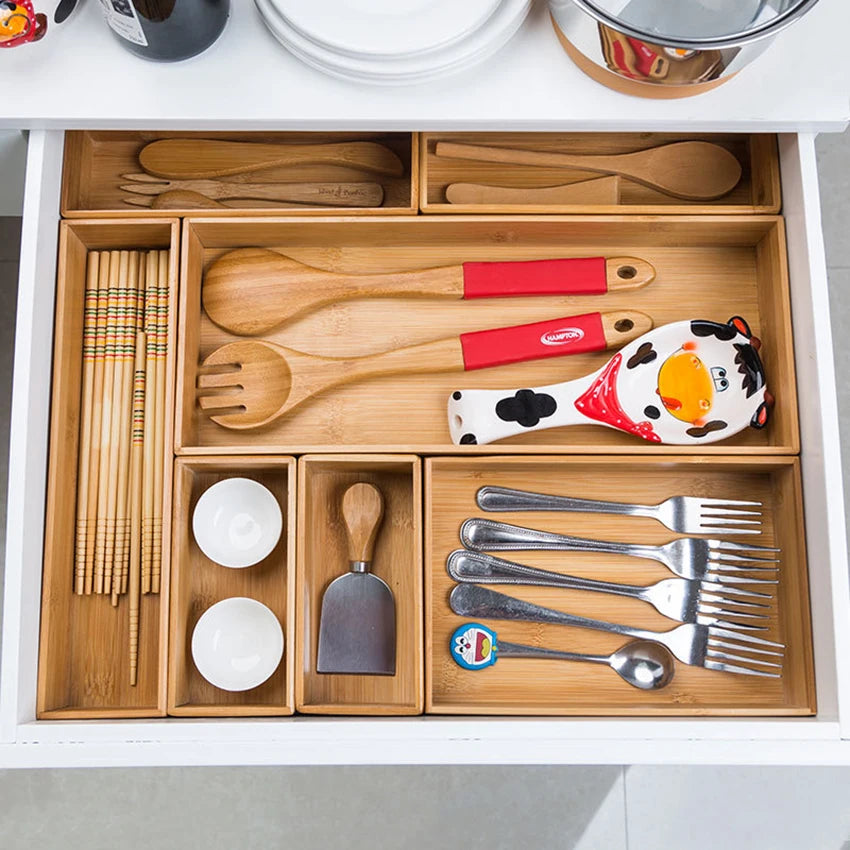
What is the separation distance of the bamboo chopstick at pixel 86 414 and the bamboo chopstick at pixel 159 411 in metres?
0.06

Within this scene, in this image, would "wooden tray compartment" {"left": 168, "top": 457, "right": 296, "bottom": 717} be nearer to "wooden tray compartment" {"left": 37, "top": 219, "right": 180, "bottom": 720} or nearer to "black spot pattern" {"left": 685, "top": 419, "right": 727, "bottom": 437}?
"wooden tray compartment" {"left": 37, "top": 219, "right": 180, "bottom": 720}

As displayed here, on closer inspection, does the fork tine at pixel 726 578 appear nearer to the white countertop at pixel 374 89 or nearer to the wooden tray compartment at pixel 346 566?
the wooden tray compartment at pixel 346 566

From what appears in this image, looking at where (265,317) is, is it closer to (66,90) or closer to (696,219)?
(66,90)

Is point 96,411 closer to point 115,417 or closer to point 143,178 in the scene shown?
point 115,417

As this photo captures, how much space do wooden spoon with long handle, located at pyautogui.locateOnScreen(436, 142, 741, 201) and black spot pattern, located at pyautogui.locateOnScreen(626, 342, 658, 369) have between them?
19 cm

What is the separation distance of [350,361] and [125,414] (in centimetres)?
24

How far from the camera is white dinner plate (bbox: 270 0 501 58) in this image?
668 mm

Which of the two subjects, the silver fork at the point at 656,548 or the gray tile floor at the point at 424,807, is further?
the gray tile floor at the point at 424,807

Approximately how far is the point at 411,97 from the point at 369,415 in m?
0.33

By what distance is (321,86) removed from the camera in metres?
0.72

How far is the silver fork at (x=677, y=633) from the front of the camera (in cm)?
84

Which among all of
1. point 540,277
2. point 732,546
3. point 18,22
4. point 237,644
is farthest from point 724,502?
point 18,22

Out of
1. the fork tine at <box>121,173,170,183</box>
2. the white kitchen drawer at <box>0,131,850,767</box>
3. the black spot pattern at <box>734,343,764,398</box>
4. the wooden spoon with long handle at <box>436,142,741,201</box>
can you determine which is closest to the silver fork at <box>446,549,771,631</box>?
the white kitchen drawer at <box>0,131,850,767</box>

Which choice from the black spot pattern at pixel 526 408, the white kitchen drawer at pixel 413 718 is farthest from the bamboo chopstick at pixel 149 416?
the black spot pattern at pixel 526 408
